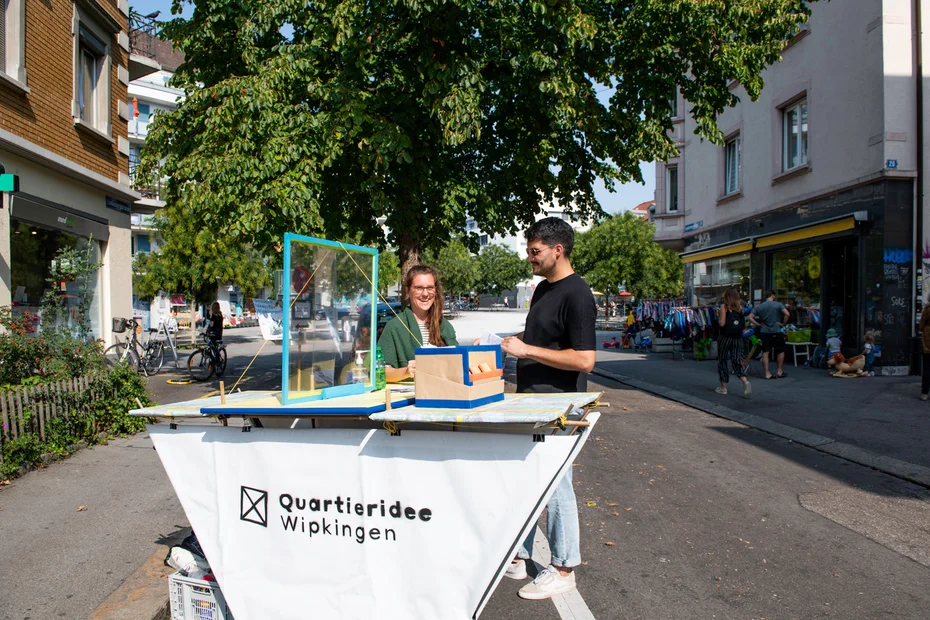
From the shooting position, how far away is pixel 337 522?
121 inches

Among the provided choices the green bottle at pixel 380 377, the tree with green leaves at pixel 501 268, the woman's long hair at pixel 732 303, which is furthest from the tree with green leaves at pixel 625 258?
the tree with green leaves at pixel 501 268

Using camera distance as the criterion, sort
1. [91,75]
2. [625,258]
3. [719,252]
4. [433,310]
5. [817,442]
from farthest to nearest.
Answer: [625,258] < [719,252] < [91,75] < [817,442] < [433,310]

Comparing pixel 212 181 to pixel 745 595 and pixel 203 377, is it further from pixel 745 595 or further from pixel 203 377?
pixel 745 595

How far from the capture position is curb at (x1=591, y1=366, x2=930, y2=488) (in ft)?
21.6

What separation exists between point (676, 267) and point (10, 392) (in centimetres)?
4863

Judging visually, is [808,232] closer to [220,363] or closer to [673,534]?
[673,534]

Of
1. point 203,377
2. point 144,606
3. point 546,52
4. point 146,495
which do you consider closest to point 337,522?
point 144,606

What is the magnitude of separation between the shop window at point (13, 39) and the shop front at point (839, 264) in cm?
1529

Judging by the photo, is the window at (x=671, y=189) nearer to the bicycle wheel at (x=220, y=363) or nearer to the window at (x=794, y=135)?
the window at (x=794, y=135)

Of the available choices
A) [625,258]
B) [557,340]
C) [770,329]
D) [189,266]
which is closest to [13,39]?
[557,340]

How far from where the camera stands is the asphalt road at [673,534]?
3.84m

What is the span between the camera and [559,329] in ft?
12.3

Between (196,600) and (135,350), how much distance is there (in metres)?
12.1

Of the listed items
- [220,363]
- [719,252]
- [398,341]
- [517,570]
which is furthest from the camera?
[719,252]
